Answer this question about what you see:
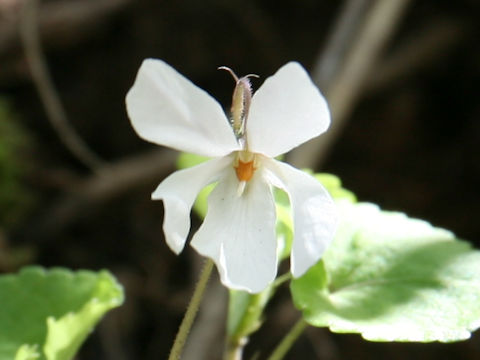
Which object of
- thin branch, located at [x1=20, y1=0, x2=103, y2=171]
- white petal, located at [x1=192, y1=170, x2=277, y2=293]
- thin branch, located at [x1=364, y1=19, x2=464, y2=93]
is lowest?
thin branch, located at [x1=20, y1=0, x2=103, y2=171]

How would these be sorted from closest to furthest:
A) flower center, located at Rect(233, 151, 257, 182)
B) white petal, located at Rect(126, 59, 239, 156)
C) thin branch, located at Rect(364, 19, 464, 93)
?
1. white petal, located at Rect(126, 59, 239, 156)
2. flower center, located at Rect(233, 151, 257, 182)
3. thin branch, located at Rect(364, 19, 464, 93)

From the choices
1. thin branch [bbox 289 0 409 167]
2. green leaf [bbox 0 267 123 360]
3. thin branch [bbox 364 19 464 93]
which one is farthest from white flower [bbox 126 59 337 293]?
thin branch [bbox 364 19 464 93]

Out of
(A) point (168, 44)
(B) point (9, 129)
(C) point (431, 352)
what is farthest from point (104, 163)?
(C) point (431, 352)

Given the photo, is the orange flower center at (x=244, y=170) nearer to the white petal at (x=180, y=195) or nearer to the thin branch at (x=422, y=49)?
the white petal at (x=180, y=195)

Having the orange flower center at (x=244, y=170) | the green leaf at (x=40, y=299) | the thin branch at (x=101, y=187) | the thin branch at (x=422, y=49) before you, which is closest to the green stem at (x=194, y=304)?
the orange flower center at (x=244, y=170)

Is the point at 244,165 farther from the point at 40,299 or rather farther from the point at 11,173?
the point at 11,173

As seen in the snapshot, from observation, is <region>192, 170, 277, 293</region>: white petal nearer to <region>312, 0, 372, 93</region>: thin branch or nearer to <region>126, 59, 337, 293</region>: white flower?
<region>126, 59, 337, 293</region>: white flower
